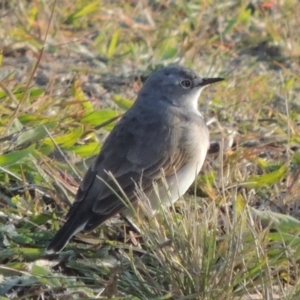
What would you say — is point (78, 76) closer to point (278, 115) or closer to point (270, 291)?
point (278, 115)

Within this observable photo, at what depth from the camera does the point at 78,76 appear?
820 cm

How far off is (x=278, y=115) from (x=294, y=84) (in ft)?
3.73

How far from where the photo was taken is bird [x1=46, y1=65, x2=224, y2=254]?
5.84 metres

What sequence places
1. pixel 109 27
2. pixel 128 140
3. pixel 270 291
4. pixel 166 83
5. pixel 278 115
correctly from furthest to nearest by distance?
pixel 109 27 → pixel 278 115 → pixel 166 83 → pixel 128 140 → pixel 270 291

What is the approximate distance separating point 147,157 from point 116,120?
3.99 ft

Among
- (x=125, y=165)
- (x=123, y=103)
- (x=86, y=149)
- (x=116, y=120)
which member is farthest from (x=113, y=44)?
(x=125, y=165)

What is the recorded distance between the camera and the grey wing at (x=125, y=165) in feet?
19.2

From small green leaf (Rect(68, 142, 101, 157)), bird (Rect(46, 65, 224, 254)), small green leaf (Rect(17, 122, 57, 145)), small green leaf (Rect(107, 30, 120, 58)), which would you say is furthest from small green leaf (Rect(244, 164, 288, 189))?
small green leaf (Rect(107, 30, 120, 58))

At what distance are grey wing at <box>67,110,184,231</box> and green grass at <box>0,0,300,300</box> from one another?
0.25m

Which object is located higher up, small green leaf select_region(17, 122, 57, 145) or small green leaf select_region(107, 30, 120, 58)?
small green leaf select_region(17, 122, 57, 145)

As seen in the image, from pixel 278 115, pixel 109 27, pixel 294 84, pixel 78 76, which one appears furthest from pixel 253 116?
pixel 109 27

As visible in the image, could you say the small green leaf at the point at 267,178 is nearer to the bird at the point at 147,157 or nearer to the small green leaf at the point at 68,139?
the bird at the point at 147,157

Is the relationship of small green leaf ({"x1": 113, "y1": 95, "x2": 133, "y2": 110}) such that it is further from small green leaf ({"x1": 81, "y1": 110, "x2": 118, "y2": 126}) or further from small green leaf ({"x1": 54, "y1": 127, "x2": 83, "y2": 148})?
small green leaf ({"x1": 54, "y1": 127, "x2": 83, "y2": 148})

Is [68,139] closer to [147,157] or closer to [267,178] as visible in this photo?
[147,157]
